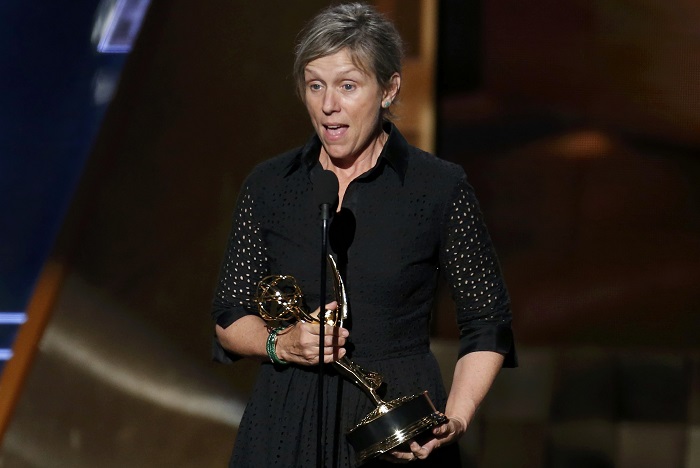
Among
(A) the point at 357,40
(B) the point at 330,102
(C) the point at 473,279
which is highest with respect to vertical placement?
(A) the point at 357,40

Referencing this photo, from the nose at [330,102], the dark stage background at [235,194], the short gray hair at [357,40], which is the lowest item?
the dark stage background at [235,194]

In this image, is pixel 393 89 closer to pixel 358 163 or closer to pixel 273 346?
pixel 358 163

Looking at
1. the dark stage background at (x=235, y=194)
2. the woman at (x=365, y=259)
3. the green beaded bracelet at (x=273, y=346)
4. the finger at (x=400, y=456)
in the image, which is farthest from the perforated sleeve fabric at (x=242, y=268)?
the dark stage background at (x=235, y=194)

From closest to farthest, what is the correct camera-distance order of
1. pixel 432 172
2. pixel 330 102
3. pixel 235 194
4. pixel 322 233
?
pixel 322 233
pixel 330 102
pixel 432 172
pixel 235 194

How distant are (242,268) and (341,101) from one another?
0.37m

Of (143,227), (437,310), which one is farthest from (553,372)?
(143,227)

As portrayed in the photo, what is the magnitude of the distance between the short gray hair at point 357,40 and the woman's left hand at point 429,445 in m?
0.59

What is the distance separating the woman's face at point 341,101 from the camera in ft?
5.67

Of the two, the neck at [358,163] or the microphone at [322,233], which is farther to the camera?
the neck at [358,163]

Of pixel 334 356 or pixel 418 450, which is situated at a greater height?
pixel 334 356

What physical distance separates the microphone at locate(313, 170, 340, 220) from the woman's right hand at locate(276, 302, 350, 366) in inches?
6.5

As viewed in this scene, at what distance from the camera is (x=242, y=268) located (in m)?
1.88

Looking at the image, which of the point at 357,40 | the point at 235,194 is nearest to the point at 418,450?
the point at 357,40

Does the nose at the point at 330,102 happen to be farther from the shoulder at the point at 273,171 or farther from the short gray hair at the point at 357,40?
the shoulder at the point at 273,171
